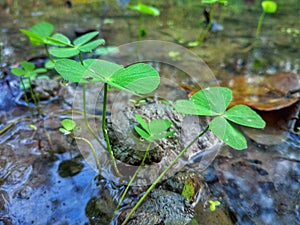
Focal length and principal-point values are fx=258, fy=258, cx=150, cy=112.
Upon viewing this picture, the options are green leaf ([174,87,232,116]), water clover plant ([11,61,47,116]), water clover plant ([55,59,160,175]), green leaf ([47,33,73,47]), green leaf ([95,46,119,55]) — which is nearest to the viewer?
water clover plant ([55,59,160,175])

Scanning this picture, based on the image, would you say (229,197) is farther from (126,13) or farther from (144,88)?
A: (126,13)

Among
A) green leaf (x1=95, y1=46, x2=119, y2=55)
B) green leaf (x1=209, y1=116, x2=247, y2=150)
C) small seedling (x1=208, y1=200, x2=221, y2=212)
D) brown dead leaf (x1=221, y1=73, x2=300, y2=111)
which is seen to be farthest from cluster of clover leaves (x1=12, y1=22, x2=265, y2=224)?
green leaf (x1=95, y1=46, x2=119, y2=55)

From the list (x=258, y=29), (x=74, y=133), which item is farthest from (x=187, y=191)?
(x=258, y=29)

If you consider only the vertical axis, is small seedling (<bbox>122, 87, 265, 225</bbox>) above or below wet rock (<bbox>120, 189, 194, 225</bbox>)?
above

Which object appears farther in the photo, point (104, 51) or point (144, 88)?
point (104, 51)

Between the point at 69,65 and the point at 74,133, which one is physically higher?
the point at 69,65

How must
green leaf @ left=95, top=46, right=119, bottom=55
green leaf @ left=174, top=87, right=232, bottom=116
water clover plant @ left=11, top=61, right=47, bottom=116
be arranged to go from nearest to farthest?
1. green leaf @ left=174, top=87, right=232, bottom=116
2. water clover plant @ left=11, top=61, right=47, bottom=116
3. green leaf @ left=95, top=46, right=119, bottom=55

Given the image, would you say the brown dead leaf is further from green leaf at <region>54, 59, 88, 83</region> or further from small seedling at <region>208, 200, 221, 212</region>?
green leaf at <region>54, 59, 88, 83</region>

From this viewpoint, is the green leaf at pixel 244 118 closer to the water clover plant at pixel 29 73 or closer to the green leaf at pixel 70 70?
the green leaf at pixel 70 70

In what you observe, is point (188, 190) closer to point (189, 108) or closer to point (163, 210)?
point (163, 210)
